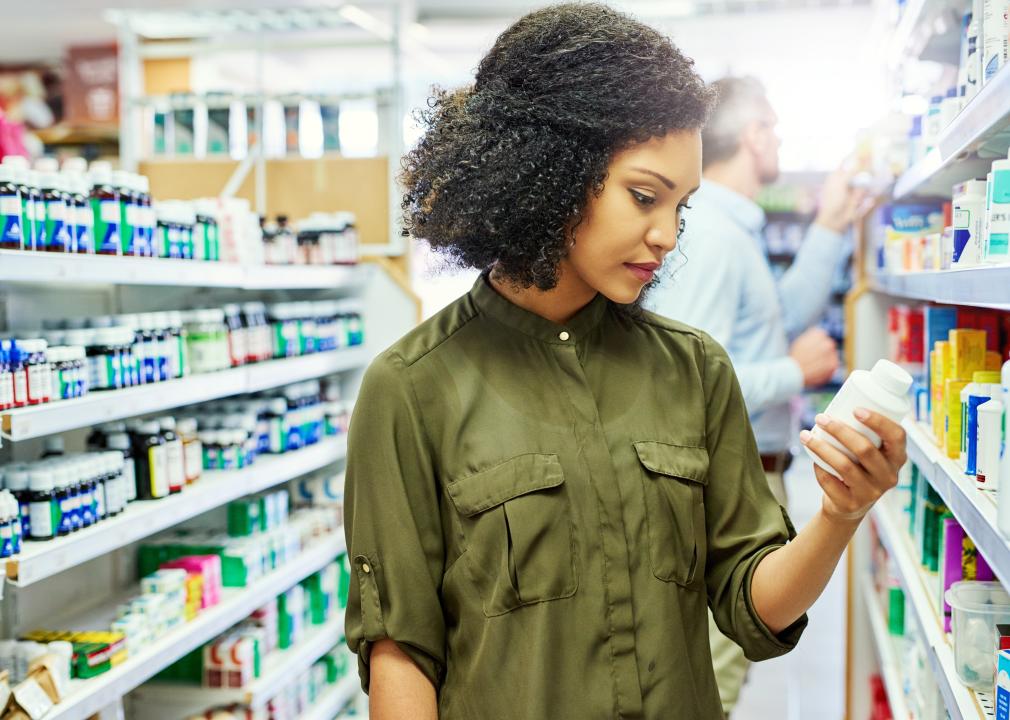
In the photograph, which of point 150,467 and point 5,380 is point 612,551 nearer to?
point 5,380

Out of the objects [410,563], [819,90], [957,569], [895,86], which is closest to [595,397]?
[410,563]

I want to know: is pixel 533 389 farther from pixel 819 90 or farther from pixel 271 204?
pixel 819 90

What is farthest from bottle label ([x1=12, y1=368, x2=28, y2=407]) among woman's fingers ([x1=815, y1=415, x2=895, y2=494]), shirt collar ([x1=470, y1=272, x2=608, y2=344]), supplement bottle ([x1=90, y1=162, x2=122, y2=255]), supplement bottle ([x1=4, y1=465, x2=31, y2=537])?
woman's fingers ([x1=815, y1=415, x2=895, y2=494])

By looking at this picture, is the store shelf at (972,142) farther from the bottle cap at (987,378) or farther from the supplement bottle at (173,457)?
the supplement bottle at (173,457)

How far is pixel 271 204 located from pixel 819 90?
9.57 meters

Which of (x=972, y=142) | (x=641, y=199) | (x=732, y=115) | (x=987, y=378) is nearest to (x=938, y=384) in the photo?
(x=987, y=378)

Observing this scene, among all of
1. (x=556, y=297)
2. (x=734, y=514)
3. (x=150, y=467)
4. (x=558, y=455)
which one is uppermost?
(x=556, y=297)

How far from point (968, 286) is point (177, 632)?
7.08 ft

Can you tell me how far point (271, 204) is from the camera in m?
4.49

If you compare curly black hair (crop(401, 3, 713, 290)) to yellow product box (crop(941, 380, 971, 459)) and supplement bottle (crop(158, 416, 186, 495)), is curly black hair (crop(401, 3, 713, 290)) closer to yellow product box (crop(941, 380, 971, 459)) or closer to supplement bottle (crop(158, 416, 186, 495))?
yellow product box (crop(941, 380, 971, 459))

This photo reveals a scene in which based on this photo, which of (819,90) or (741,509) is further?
(819,90)

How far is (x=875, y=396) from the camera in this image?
3.73 feet

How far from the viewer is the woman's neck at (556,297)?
1506mm

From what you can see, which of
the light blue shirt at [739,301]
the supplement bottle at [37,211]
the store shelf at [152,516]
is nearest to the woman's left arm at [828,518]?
the light blue shirt at [739,301]
